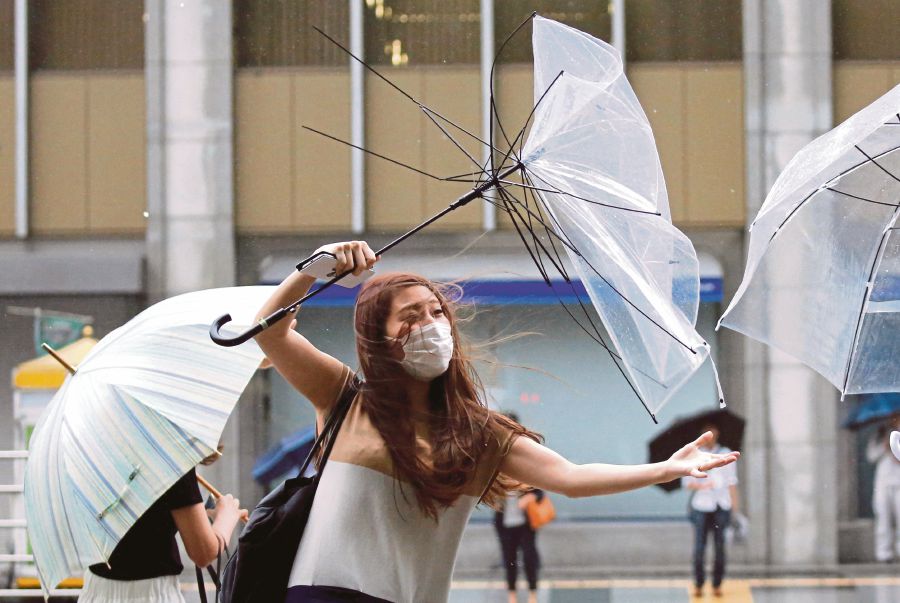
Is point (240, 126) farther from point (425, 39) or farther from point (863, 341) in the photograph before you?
point (863, 341)

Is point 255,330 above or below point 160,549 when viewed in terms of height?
above

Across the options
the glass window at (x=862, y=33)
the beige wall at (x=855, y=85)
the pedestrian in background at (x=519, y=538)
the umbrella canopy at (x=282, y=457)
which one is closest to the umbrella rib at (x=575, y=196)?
the pedestrian in background at (x=519, y=538)

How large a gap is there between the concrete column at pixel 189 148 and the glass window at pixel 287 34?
0.37 ft

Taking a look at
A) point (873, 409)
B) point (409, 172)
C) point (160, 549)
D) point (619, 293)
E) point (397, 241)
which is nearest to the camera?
point (397, 241)

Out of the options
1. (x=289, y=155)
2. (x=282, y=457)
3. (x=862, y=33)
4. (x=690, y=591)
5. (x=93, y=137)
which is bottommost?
(x=690, y=591)

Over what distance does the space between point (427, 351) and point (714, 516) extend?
287 inches

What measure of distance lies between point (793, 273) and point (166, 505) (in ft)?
5.51

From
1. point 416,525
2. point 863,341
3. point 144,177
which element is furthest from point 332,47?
point 416,525

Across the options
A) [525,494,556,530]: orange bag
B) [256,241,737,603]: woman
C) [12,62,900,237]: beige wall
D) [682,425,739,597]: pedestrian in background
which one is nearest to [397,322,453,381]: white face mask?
[256,241,737,603]: woman

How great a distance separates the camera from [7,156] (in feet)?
33.1

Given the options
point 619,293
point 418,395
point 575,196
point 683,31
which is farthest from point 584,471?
point 683,31

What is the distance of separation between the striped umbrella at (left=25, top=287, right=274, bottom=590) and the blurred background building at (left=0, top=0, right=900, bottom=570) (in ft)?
20.7

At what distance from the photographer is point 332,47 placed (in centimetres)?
998

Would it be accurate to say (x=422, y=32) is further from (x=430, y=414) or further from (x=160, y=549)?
(x=430, y=414)
